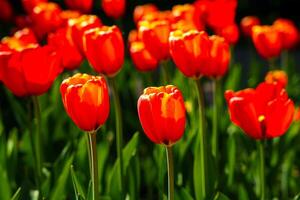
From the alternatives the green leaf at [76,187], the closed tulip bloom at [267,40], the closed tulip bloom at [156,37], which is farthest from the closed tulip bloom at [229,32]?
the green leaf at [76,187]

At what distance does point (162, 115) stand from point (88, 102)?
188 millimetres

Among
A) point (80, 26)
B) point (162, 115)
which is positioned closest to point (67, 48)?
point (80, 26)

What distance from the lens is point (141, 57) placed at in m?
2.67

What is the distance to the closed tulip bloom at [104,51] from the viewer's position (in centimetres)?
214

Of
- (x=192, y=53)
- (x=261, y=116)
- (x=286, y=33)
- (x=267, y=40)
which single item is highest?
(x=192, y=53)

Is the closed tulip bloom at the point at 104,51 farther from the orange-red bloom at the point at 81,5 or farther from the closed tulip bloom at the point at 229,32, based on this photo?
the orange-red bloom at the point at 81,5

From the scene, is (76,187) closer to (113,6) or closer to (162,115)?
(162,115)

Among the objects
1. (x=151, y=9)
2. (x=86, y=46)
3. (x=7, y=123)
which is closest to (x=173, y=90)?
(x=86, y=46)

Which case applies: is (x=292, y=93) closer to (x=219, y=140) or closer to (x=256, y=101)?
(x=219, y=140)

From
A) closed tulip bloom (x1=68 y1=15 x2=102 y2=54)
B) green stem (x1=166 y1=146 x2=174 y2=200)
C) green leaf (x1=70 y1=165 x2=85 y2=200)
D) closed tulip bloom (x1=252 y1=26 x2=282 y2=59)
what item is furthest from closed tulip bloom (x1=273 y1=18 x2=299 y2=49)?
green stem (x1=166 y1=146 x2=174 y2=200)

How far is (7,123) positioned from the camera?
3.51m

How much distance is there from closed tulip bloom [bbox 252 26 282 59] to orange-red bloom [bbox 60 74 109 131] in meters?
1.33

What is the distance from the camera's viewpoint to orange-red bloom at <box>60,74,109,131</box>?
68.1 inches

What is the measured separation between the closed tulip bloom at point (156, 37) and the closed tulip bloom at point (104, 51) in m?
0.26
